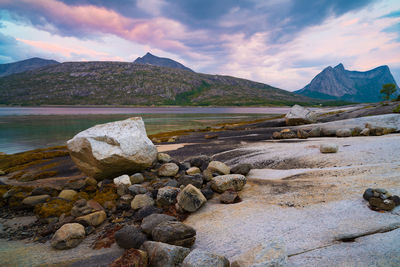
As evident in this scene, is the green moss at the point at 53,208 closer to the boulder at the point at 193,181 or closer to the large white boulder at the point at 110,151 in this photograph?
the large white boulder at the point at 110,151

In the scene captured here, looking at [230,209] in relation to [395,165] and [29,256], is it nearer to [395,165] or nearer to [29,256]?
[29,256]

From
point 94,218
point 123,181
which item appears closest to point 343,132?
point 123,181

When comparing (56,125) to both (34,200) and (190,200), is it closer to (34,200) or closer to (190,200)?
(34,200)

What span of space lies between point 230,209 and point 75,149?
1008 centimetres

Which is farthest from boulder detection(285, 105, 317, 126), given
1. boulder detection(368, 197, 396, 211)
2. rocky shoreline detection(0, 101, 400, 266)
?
boulder detection(368, 197, 396, 211)

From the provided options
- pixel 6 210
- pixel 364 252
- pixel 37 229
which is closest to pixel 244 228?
pixel 364 252

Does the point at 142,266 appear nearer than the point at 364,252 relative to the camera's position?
No

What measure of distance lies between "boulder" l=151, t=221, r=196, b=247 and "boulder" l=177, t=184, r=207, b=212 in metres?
2.03

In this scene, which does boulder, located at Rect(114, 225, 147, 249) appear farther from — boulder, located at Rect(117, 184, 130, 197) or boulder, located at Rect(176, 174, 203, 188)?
boulder, located at Rect(176, 174, 203, 188)

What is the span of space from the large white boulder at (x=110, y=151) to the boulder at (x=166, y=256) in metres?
7.56

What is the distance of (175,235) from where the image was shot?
590 centimetres

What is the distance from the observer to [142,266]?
199 inches

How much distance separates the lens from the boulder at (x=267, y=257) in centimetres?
422

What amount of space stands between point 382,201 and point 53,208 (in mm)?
12183
